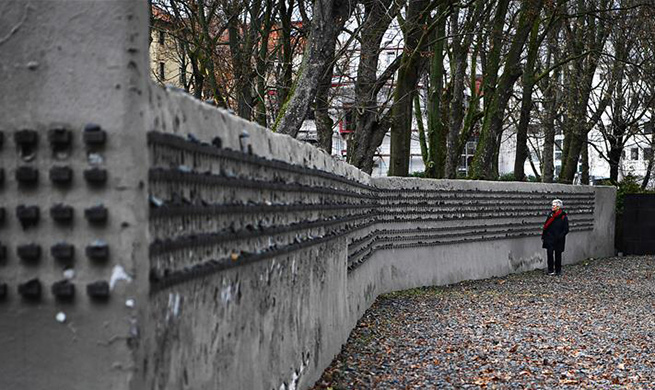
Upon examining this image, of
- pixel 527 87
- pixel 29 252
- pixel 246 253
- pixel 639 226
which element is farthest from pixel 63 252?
→ pixel 639 226

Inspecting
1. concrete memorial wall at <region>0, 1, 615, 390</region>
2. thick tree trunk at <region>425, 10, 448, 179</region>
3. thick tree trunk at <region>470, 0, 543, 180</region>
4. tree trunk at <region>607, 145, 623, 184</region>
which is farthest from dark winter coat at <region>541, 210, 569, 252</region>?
concrete memorial wall at <region>0, 1, 615, 390</region>

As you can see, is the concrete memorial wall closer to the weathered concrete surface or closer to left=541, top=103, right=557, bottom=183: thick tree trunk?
the weathered concrete surface

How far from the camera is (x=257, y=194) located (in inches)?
250

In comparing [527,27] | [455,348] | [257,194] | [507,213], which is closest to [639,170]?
[527,27]

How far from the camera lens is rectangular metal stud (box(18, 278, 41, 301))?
13.0 ft

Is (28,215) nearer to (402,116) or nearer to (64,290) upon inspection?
(64,290)

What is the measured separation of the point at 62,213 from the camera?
13.0ft

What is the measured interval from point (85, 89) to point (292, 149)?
3.92 metres

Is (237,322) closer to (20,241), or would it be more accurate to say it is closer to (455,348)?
(20,241)

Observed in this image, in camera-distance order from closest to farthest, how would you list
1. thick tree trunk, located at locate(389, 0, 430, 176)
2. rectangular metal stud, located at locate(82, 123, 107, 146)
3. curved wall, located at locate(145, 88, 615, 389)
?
rectangular metal stud, located at locate(82, 123, 107, 146) < curved wall, located at locate(145, 88, 615, 389) < thick tree trunk, located at locate(389, 0, 430, 176)

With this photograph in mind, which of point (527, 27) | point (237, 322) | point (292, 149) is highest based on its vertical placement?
point (527, 27)

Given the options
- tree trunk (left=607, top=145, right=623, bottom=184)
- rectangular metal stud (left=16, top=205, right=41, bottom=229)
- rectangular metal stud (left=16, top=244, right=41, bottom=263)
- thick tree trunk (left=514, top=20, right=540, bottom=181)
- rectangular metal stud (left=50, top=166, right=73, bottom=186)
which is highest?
thick tree trunk (left=514, top=20, right=540, bottom=181)

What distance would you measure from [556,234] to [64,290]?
22.4 m

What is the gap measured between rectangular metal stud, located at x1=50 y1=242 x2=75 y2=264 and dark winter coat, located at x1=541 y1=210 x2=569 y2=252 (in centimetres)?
2222
